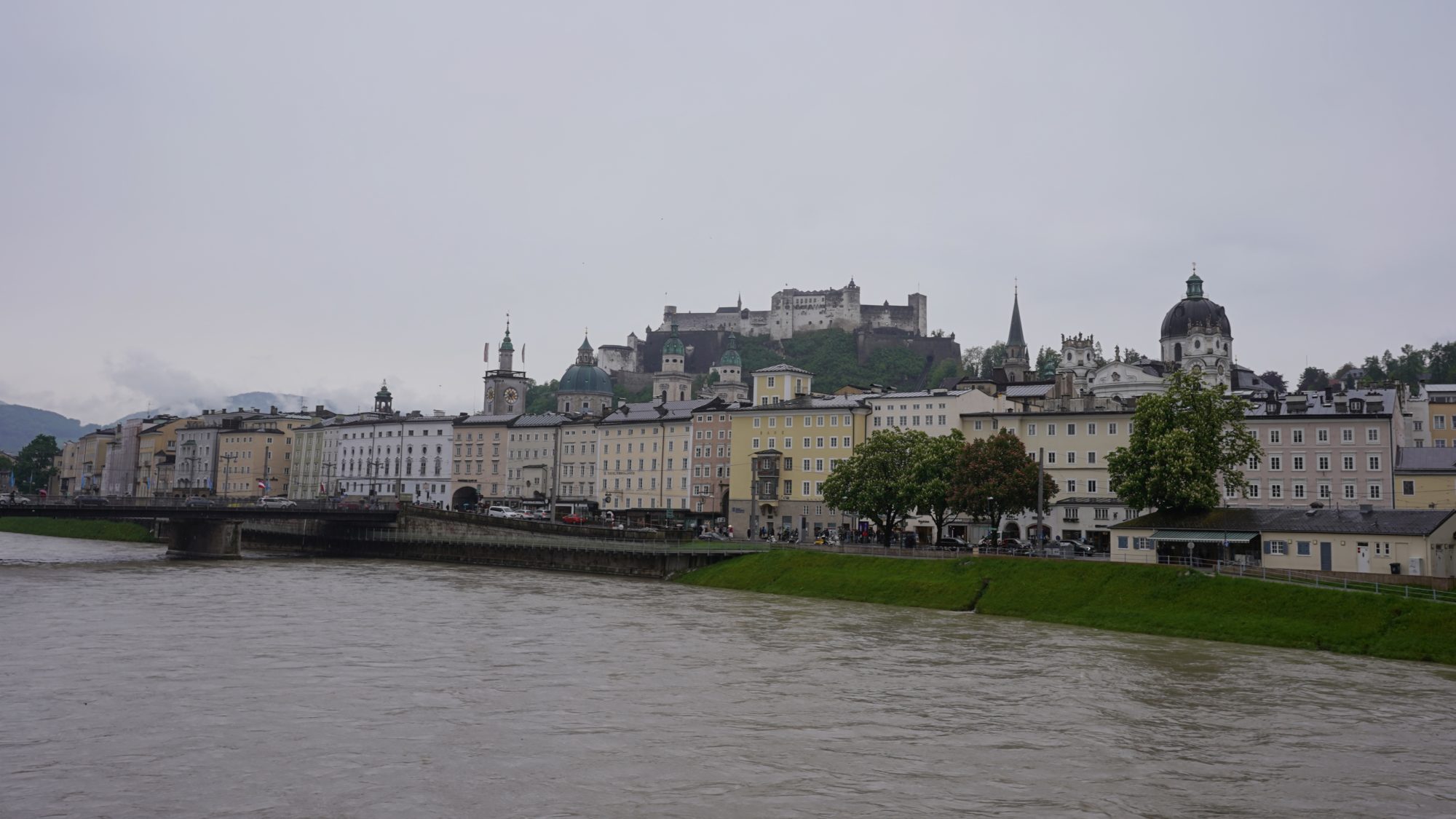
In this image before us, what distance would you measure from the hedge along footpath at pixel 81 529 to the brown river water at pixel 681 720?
72.4m

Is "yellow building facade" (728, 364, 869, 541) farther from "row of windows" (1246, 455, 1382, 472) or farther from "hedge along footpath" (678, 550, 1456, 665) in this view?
"row of windows" (1246, 455, 1382, 472)

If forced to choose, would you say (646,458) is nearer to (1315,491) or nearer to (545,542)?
(545,542)

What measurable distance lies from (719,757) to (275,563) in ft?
225

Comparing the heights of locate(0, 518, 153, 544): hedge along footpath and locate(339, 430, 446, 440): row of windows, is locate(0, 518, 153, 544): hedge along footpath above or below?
below

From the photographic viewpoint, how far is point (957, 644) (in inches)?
1732

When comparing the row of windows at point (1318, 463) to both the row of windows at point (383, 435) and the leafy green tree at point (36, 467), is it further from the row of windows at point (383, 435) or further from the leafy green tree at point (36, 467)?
the leafy green tree at point (36, 467)

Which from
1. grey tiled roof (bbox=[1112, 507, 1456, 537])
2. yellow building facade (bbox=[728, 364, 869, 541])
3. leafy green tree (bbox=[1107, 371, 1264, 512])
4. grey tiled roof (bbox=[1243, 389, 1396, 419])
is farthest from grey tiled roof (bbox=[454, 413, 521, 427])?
grey tiled roof (bbox=[1112, 507, 1456, 537])

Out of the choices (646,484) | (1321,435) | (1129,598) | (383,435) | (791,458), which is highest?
A: (383,435)

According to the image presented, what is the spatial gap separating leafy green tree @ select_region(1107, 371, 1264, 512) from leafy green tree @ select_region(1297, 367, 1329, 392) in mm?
106387

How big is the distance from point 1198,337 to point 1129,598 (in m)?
81.9

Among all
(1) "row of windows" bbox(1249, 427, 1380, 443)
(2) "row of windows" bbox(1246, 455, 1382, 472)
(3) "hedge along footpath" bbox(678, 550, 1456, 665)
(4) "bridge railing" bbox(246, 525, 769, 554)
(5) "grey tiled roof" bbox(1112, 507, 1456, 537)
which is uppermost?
(1) "row of windows" bbox(1249, 427, 1380, 443)

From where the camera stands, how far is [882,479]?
255ft

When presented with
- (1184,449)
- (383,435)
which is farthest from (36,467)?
(1184,449)

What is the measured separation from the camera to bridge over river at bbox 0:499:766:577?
79.1 metres
